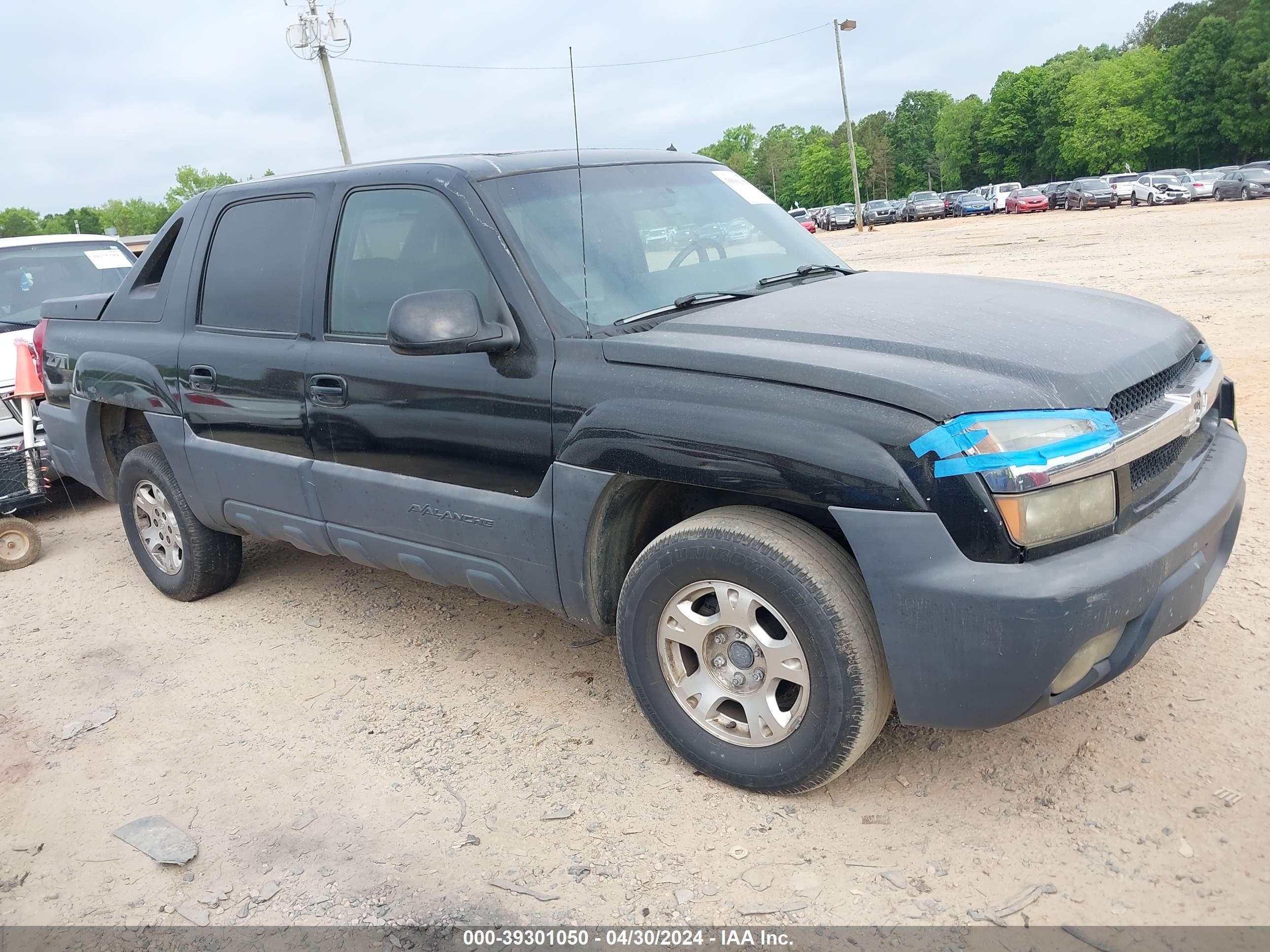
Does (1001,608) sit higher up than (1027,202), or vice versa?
(1027,202)

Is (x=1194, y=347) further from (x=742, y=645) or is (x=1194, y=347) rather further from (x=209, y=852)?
(x=209, y=852)

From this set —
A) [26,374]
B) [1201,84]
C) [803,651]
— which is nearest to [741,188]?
[803,651]

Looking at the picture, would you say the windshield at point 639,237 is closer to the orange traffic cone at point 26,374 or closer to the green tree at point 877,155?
the orange traffic cone at point 26,374

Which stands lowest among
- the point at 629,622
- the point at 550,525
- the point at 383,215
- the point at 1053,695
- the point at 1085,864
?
the point at 1085,864

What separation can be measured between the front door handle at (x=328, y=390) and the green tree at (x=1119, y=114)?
264ft

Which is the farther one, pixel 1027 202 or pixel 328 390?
pixel 1027 202

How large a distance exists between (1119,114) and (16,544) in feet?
271

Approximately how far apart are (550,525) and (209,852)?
4.58 feet

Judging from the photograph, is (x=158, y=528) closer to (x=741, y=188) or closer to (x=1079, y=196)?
(x=741, y=188)

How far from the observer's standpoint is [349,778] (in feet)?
10.8

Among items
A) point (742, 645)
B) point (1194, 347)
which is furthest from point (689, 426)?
point (1194, 347)

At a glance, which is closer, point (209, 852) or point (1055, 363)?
point (1055, 363)

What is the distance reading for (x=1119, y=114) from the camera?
73625 millimetres

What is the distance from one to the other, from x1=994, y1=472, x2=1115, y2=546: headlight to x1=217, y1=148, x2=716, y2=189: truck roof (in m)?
2.08
